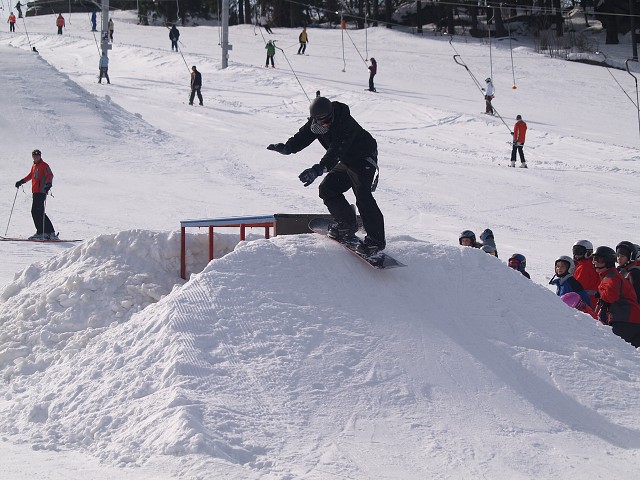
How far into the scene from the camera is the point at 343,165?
7133 millimetres

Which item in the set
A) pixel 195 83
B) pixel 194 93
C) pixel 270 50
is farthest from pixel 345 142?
pixel 270 50

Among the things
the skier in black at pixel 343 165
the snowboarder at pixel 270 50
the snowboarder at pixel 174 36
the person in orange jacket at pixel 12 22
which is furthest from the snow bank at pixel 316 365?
the person in orange jacket at pixel 12 22

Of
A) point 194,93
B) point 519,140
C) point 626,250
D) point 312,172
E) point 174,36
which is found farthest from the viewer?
point 174,36

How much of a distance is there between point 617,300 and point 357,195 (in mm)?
2415

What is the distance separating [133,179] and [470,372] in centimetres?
1450

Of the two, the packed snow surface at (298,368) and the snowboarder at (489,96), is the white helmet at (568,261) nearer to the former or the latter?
the packed snow surface at (298,368)

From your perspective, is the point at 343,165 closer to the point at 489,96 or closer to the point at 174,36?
the point at 489,96

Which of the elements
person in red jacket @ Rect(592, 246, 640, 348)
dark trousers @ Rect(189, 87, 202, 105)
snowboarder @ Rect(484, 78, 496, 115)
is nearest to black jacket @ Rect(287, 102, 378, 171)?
person in red jacket @ Rect(592, 246, 640, 348)

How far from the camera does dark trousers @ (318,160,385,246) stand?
7020mm


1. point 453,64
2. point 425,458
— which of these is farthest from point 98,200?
point 453,64

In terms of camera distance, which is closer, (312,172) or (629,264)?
(312,172)

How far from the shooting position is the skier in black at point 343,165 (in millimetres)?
6883

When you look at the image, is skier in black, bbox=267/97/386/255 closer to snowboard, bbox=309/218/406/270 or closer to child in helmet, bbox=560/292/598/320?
snowboard, bbox=309/218/406/270

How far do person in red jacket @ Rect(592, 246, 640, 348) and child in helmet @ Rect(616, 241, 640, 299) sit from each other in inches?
16.1
